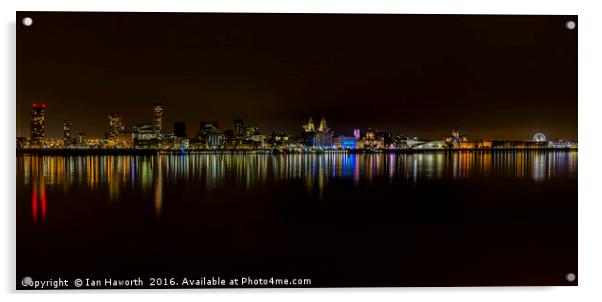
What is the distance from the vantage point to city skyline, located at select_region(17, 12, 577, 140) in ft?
11.4

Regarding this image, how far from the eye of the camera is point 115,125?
396 cm

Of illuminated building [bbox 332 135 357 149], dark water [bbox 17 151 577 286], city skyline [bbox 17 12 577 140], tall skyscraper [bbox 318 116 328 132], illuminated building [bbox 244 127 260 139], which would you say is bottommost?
dark water [bbox 17 151 577 286]

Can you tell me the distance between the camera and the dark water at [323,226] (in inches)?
138

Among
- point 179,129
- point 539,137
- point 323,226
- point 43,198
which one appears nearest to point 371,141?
point 323,226

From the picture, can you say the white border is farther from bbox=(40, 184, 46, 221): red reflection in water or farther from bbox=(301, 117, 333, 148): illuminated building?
bbox=(301, 117, 333, 148): illuminated building

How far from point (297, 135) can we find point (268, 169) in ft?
2.95

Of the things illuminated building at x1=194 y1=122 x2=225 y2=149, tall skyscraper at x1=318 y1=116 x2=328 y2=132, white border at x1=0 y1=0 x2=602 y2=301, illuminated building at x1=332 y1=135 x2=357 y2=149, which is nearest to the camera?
white border at x1=0 y1=0 x2=602 y2=301

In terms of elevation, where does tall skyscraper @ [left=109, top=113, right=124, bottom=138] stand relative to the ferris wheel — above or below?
above

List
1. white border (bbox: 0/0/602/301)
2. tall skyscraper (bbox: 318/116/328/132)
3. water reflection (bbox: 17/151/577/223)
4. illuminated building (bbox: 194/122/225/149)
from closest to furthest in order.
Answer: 1. white border (bbox: 0/0/602/301)
2. water reflection (bbox: 17/151/577/223)
3. tall skyscraper (bbox: 318/116/328/132)
4. illuminated building (bbox: 194/122/225/149)

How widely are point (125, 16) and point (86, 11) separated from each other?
0.26 m

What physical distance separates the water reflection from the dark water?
0.8 inches

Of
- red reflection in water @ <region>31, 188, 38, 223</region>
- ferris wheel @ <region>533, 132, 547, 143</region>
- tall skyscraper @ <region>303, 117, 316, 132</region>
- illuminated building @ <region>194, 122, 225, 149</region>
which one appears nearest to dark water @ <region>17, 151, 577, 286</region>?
red reflection in water @ <region>31, 188, 38, 223</region>

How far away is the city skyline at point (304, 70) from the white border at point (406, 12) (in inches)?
2.7

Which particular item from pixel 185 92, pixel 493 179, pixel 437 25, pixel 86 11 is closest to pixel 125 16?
pixel 86 11
